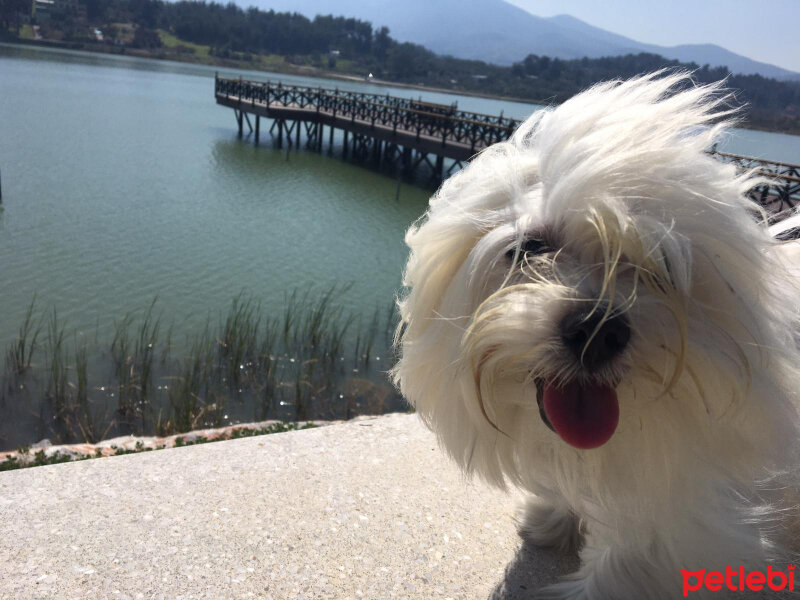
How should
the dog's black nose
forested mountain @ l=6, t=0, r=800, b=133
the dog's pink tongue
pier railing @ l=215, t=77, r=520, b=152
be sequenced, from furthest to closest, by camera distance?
forested mountain @ l=6, t=0, r=800, b=133, pier railing @ l=215, t=77, r=520, b=152, the dog's pink tongue, the dog's black nose

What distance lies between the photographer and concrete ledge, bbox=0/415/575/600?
2.45 m

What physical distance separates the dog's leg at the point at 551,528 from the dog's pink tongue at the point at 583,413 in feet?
4.25

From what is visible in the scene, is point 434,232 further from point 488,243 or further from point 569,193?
point 569,193

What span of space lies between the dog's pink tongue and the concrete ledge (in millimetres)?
1258

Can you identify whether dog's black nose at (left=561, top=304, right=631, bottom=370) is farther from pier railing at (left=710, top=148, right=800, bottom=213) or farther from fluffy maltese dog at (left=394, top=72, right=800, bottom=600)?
pier railing at (left=710, top=148, right=800, bottom=213)

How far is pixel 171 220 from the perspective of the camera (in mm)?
12422

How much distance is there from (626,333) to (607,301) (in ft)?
0.30

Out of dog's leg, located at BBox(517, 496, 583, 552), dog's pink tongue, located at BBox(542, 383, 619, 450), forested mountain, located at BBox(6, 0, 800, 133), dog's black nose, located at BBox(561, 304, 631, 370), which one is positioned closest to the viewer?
dog's black nose, located at BBox(561, 304, 631, 370)

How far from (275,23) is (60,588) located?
293 ft

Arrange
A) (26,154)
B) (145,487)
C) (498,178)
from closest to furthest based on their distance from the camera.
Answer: (498,178) → (145,487) → (26,154)

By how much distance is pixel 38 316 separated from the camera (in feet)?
25.5

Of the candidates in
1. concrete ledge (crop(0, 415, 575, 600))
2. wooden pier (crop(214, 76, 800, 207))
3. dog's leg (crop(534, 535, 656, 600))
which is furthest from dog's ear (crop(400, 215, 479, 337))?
wooden pier (crop(214, 76, 800, 207))

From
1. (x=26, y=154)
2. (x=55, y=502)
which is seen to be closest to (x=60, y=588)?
(x=55, y=502)

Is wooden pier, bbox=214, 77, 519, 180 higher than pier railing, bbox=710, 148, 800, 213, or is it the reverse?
pier railing, bbox=710, 148, 800, 213
